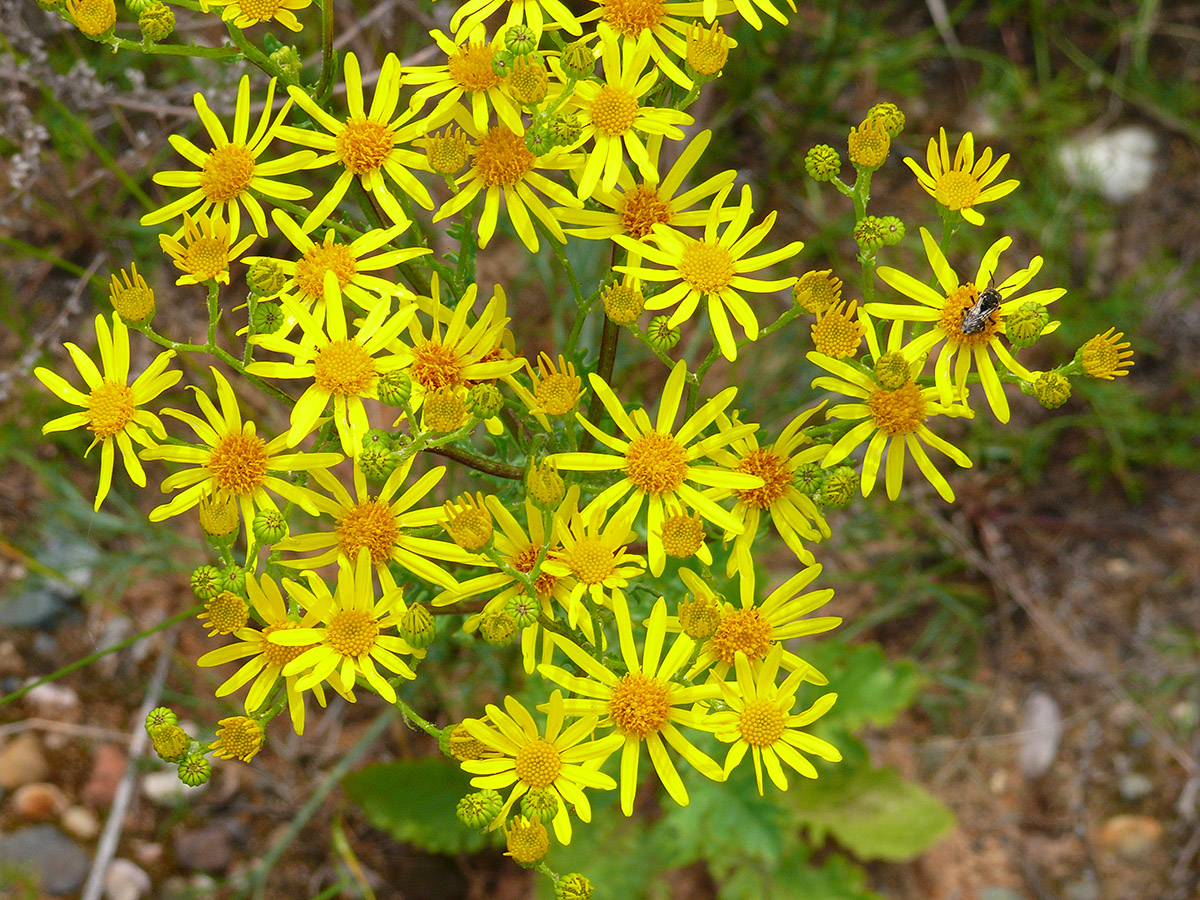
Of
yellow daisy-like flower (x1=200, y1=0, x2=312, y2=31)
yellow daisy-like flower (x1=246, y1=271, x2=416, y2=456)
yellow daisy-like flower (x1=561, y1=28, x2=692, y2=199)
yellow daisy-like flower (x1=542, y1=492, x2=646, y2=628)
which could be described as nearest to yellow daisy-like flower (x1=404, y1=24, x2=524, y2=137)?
yellow daisy-like flower (x1=561, y1=28, x2=692, y2=199)

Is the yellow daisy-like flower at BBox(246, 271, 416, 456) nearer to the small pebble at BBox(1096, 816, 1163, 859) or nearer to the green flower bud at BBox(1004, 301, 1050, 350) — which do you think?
the green flower bud at BBox(1004, 301, 1050, 350)

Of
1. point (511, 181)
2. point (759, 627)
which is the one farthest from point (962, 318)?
point (511, 181)

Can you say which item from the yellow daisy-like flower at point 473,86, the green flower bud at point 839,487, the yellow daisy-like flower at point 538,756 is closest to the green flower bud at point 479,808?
the yellow daisy-like flower at point 538,756

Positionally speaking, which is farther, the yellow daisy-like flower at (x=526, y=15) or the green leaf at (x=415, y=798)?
the green leaf at (x=415, y=798)

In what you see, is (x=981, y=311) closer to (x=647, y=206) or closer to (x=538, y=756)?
(x=647, y=206)

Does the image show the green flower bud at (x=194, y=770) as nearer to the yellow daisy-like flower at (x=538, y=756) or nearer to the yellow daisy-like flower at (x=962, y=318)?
the yellow daisy-like flower at (x=538, y=756)
